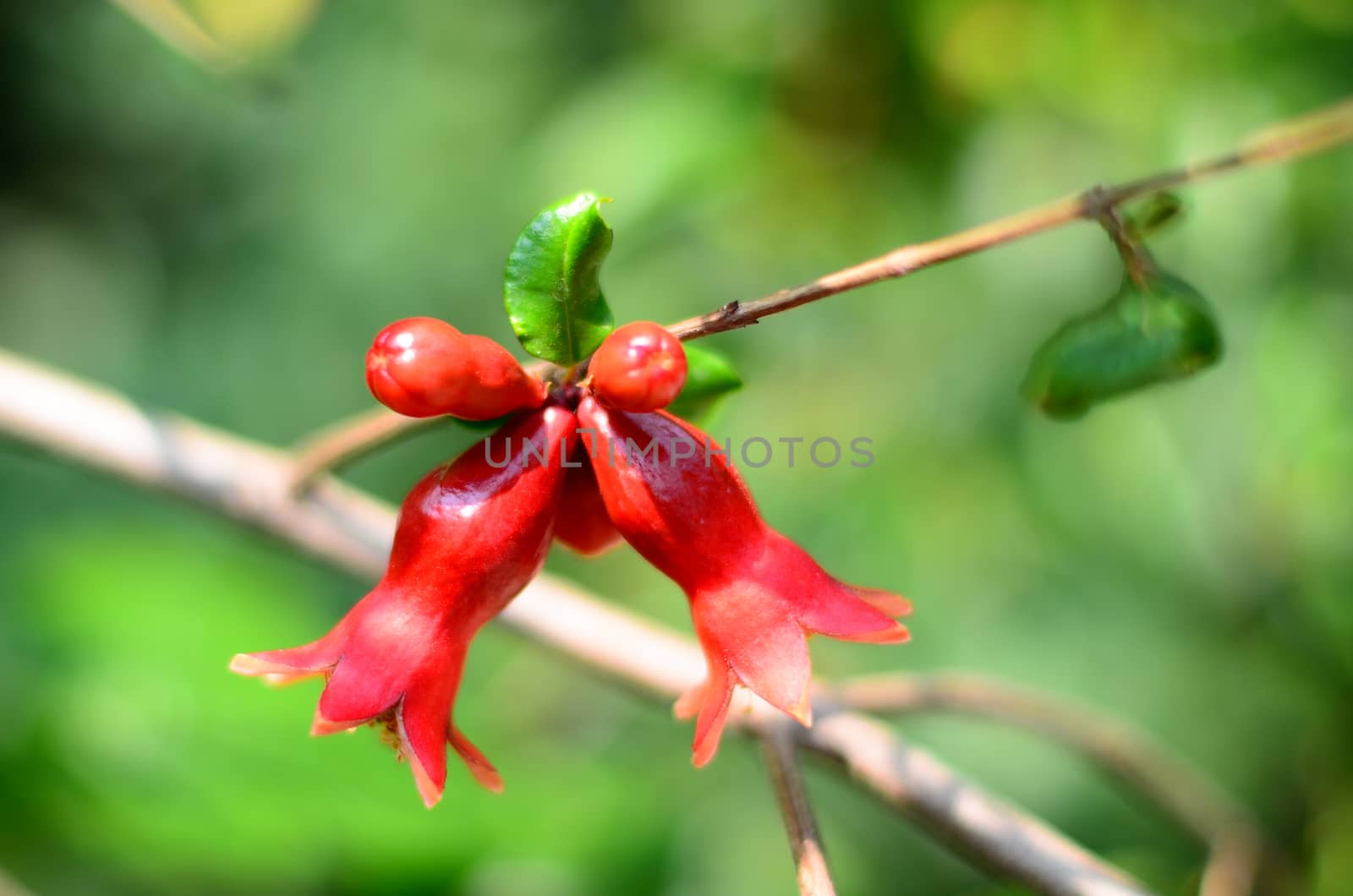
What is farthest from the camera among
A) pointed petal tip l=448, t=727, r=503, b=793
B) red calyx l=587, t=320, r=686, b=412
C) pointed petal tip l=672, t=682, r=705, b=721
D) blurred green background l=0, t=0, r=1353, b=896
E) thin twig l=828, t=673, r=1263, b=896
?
blurred green background l=0, t=0, r=1353, b=896

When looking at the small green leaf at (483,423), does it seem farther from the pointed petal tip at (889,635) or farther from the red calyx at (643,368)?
the pointed petal tip at (889,635)

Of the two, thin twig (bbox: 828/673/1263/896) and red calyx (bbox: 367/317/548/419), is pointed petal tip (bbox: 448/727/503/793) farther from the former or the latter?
thin twig (bbox: 828/673/1263/896)

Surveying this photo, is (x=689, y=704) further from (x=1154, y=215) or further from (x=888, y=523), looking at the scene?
(x=888, y=523)

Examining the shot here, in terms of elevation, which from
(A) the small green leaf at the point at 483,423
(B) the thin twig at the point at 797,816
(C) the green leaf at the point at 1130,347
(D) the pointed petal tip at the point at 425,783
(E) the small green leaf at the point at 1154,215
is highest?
(E) the small green leaf at the point at 1154,215

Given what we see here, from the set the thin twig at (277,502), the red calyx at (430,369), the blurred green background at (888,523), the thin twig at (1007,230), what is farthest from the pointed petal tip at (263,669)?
the blurred green background at (888,523)

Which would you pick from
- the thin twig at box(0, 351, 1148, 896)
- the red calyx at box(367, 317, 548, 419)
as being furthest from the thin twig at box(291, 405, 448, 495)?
the red calyx at box(367, 317, 548, 419)

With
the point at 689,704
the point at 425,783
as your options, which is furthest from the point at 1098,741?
the point at 425,783
